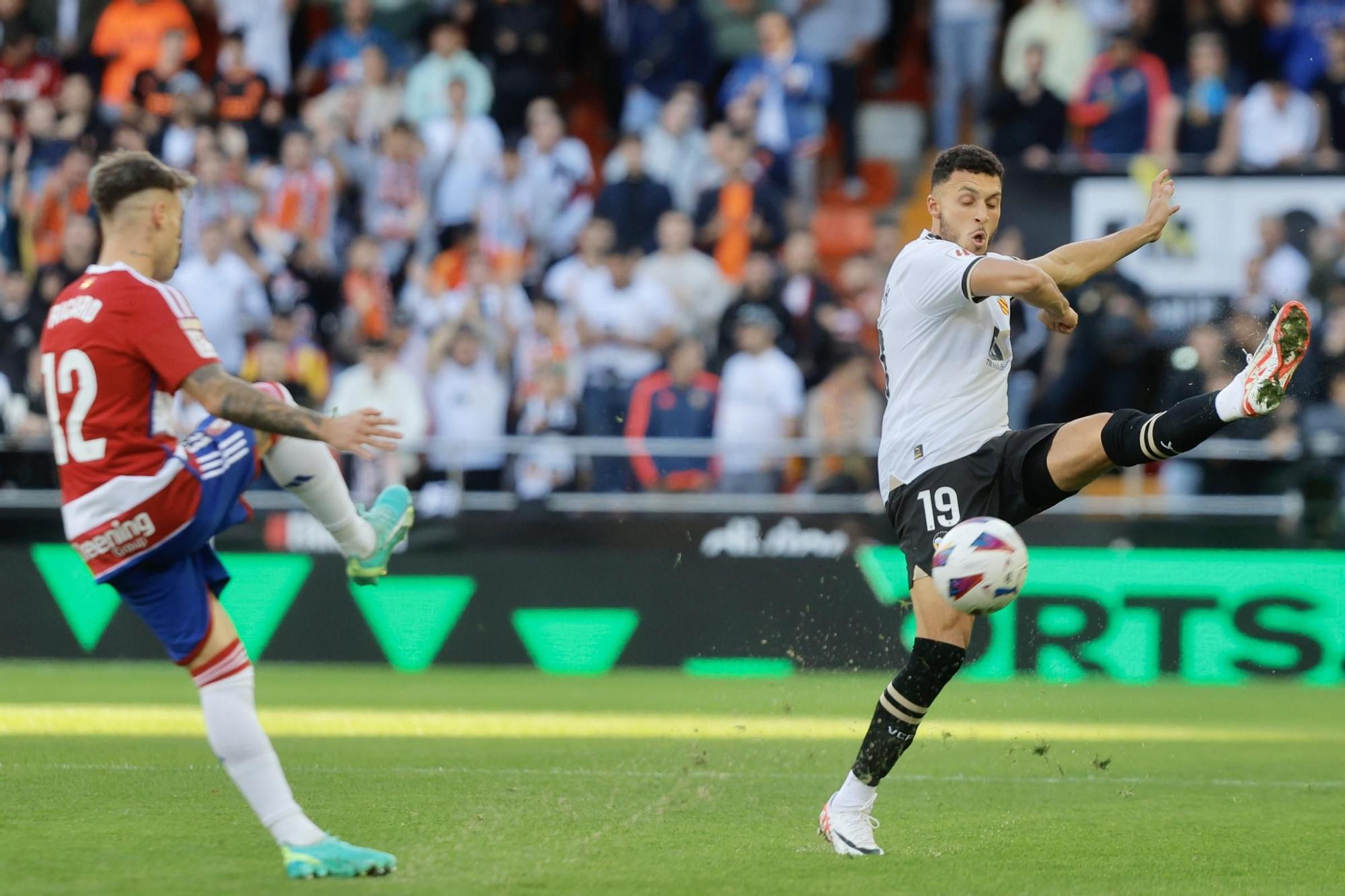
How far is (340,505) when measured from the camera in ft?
22.6

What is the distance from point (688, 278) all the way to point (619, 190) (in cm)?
138

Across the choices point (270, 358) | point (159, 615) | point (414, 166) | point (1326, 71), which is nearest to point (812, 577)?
point (270, 358)

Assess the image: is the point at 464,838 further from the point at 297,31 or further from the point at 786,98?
the point at 297,31

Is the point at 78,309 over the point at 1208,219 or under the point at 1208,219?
over

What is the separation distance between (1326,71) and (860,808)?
12.2m

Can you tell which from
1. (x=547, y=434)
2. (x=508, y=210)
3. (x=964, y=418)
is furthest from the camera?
(x=508, y=210)

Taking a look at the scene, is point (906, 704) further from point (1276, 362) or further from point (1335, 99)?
point (1335, 99)

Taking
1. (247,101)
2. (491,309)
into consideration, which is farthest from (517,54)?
(491,309)

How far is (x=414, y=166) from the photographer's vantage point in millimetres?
17219

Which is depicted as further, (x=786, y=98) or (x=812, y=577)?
(x=786, y=98)

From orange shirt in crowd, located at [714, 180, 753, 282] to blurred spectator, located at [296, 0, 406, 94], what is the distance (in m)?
4.12

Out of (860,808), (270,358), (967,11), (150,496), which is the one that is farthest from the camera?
(967,11)

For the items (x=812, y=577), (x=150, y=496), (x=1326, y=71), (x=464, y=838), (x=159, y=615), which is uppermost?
(x=1326, y=71)

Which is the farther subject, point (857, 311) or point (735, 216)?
point (735, 216)
